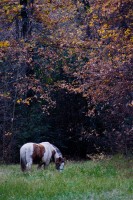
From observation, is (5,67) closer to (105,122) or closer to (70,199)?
(105,122)

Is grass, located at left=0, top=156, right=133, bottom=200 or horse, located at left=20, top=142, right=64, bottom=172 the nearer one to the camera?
grass, located at left=0, top=156, right=133, bottom=200

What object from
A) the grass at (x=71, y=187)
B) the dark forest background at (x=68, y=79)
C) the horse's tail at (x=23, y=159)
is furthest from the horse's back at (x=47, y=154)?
the grass at (x=71, y=187)

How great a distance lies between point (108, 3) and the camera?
15508mm

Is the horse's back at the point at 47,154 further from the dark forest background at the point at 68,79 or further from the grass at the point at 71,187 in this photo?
the grass at the point at 71,187

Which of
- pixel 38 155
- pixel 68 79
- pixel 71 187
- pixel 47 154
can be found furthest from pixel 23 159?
pixel 68 79

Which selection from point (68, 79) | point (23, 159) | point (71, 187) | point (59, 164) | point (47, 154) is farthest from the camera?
point (68, 79)

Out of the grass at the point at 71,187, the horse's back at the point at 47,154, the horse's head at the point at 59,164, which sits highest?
the grass at the point at 71,187

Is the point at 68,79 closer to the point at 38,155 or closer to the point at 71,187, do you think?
the point at 38,155

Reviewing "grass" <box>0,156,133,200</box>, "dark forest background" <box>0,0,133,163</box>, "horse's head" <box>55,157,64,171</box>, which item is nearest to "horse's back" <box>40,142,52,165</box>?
"horse's head" <box>55,157,64,171</box>

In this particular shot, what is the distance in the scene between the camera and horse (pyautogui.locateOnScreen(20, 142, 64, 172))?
679 inches

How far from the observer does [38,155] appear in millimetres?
17875

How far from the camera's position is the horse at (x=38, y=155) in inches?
679

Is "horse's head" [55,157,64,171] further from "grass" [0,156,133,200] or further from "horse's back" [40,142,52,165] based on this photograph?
"grass" [0,156,133,200]

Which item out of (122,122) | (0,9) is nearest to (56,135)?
(122,122)
